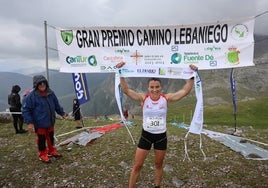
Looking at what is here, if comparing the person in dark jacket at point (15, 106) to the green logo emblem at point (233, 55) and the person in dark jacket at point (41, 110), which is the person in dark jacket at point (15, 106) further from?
the green logo emblem at point (233, 55)

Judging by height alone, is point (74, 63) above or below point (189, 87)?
above

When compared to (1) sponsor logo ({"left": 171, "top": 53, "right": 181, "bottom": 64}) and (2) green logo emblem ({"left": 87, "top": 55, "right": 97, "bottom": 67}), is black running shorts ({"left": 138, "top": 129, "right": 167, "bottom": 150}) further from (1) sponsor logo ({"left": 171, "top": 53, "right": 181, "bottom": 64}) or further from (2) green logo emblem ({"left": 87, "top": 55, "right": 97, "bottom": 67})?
(2) green logo emblem ({"left": 87, "top": 55, "right": 97, "bottom": 67})

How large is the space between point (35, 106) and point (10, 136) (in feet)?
26.8

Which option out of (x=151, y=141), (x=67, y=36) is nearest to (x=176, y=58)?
(x=67, y=36)

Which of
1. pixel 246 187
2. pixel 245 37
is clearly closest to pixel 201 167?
pixel 246 187

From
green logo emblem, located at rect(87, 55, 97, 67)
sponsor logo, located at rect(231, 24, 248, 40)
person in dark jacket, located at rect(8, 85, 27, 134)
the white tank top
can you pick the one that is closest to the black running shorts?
the white tank top

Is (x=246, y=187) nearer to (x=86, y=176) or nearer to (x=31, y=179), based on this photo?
(x=86, y=176)

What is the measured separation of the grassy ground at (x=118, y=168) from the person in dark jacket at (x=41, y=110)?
1181 millimetres

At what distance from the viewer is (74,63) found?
14609 mm

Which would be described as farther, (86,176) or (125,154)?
(125,154)

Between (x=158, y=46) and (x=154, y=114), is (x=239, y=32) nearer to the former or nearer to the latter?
(x=158, y=46)

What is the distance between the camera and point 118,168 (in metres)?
12.4

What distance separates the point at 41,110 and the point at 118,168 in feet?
13.1

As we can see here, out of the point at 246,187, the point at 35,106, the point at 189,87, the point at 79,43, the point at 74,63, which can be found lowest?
the point at 246,187
